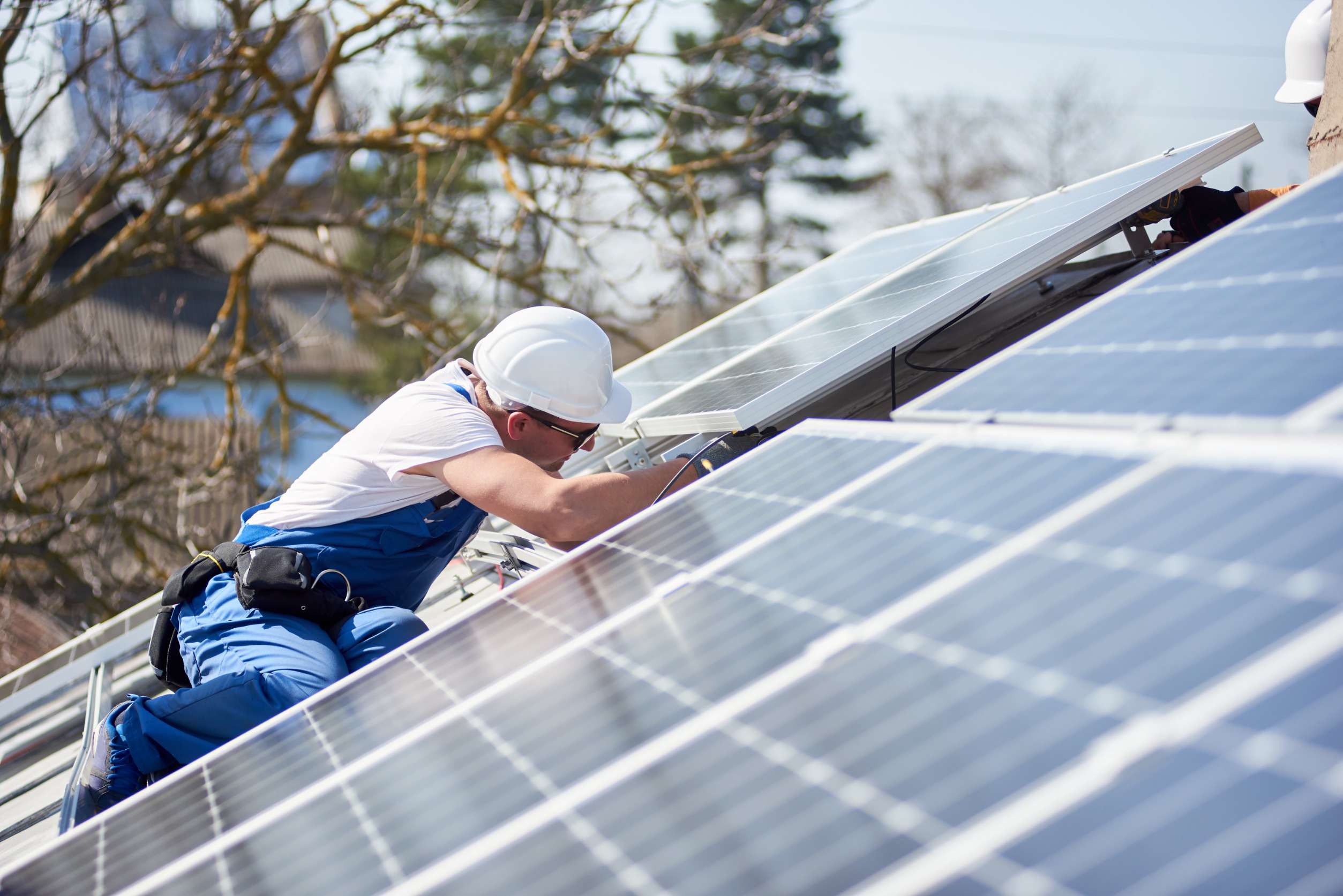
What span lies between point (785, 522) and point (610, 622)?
20.9 inches

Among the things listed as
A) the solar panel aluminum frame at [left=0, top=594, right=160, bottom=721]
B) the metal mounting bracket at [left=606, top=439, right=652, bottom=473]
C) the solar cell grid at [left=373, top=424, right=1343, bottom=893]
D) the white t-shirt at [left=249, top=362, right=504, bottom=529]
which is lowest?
the solar cell grid at [left=373, top=424, right=1343, bottom=893]

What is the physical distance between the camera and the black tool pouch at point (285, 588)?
13.4 feet

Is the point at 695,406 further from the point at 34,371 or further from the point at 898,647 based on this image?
the point at 34,371

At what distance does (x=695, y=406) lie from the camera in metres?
4.64

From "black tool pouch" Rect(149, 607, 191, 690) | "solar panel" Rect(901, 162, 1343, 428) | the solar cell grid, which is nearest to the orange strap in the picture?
"solar panel" Rect(901, 162, 1343, 428)

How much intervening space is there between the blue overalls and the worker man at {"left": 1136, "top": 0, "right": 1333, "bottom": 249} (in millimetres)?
3488

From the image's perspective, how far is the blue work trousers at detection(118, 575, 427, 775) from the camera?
11.8 feet

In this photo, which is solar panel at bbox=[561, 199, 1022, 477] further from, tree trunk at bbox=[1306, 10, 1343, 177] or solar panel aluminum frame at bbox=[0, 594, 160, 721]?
solar panel aluminum frame at bbox=[0, 594, 160, 721]

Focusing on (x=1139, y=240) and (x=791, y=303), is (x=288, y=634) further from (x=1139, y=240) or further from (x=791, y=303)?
(x=1139, y=240)

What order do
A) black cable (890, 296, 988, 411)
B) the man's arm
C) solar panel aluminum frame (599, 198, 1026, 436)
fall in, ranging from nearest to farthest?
the man's arm
black cable (890, 296, 988, 411)
solar panel aluminum frame (599, 198, 1026, 436)

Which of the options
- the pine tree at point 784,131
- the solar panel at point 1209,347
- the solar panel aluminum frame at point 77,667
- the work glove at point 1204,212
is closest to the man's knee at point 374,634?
the solar panel at point 1209,347

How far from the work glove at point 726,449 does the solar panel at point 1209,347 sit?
4.46 feet

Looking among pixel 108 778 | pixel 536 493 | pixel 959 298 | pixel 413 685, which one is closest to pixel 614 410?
pixel 536 493

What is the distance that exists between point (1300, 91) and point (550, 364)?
166 inches
